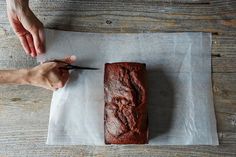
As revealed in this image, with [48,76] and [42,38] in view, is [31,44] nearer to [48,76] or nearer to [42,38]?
[42,38]

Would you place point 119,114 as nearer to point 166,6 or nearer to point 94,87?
point 94,87

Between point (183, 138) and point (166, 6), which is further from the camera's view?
point (166, 6)

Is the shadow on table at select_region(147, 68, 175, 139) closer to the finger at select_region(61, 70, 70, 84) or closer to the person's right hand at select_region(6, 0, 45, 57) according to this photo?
the finger at select_region(61, 70, 70, 84)

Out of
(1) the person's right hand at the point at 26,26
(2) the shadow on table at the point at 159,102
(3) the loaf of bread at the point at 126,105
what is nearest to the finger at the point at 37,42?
(1) the person's right hand at the point at 26,26

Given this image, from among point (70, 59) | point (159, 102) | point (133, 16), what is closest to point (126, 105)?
point (159, 102)

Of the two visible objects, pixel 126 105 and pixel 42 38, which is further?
pixel 42 38

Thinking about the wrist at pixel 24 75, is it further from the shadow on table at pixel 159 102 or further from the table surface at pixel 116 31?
the shadow on table at pixel 159 102

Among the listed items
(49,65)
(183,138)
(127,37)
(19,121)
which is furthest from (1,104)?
(183,138)
